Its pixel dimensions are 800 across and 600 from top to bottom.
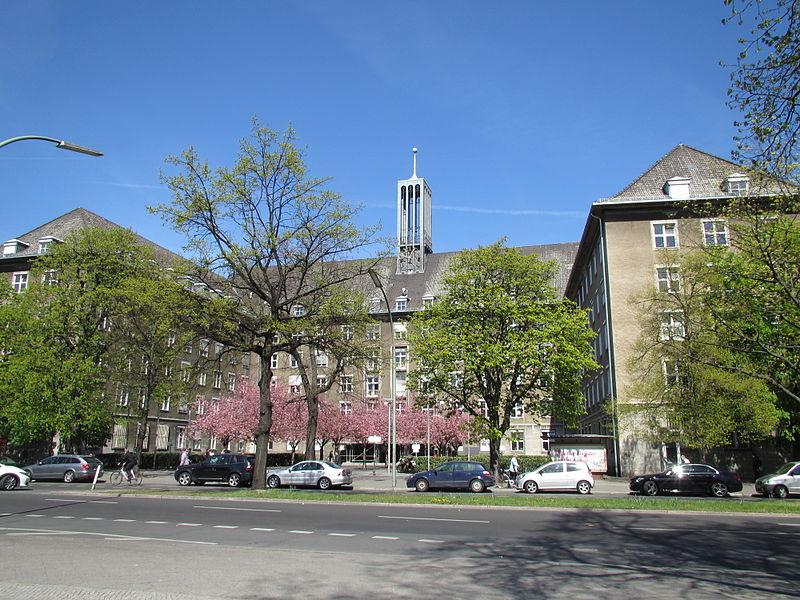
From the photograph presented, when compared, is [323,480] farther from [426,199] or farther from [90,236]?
[426,199]

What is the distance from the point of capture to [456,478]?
29797 mm

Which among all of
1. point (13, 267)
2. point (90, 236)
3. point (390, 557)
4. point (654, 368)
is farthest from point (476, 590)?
point (13, 267)

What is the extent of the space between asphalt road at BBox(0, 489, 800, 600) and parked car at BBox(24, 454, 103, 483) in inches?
731

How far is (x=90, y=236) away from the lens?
139 feet

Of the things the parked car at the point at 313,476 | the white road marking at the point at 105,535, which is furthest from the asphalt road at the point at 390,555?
the parked car at the point at 313,476

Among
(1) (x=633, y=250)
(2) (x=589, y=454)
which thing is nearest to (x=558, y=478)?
(2) (x=589, y=454)

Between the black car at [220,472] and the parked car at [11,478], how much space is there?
302 inches

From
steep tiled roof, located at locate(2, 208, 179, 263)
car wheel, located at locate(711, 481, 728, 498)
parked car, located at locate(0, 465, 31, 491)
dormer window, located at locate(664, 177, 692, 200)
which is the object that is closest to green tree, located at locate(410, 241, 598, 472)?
car wheel, located at locate(711, 481, 728, 498)

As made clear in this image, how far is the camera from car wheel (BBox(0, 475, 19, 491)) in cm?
2734

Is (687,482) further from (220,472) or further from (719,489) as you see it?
(220,472)

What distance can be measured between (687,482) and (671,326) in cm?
795

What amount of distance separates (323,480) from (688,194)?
28.5 meters

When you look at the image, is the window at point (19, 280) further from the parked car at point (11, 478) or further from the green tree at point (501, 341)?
the green tree at point (501, 341)

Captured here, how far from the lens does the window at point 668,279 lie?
102ft
